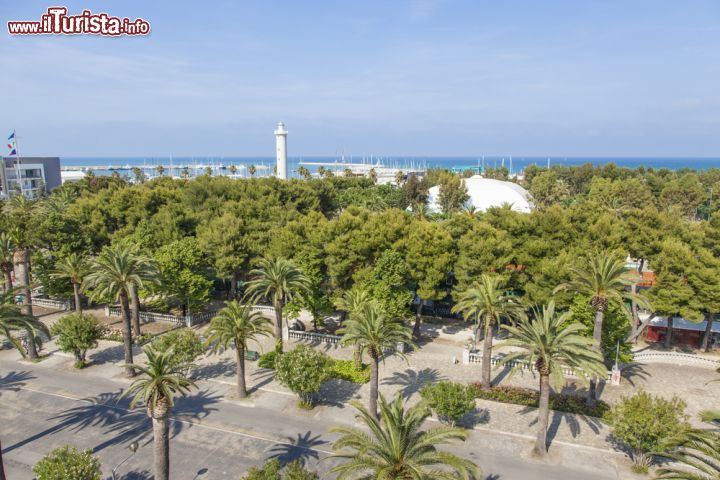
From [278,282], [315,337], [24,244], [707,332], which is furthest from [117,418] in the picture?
[707,332]

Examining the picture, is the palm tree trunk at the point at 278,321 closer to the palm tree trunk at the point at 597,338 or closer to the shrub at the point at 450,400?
the shrub at the point at 450,400

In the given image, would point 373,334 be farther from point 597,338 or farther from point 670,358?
point 670,358

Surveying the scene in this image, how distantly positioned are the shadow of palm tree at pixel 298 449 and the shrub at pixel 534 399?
10.8 meters

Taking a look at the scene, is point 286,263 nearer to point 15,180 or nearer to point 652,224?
point 652,224

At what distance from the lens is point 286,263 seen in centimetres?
3794

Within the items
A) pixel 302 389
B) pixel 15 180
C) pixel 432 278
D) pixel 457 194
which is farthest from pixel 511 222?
pixel 15 180

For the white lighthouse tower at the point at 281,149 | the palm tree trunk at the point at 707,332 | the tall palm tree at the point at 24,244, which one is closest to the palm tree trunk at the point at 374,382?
the tall palm tree at the point at 24,244

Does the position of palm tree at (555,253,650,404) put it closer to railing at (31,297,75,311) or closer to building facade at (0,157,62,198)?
railing at (31,297,75,311)

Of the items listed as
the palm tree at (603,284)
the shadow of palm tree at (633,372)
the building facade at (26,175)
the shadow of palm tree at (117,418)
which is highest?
the building facade at (26,175)

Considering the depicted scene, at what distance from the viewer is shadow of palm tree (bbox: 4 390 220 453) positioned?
91.8ft

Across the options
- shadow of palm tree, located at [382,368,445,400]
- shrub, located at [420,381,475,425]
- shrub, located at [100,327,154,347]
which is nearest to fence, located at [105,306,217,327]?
shrub, located at [100,327,154,347]

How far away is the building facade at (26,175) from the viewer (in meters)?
115

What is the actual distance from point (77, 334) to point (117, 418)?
9706 mm

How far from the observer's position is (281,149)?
146000mm
